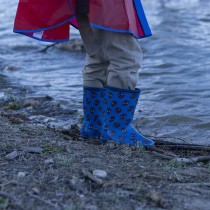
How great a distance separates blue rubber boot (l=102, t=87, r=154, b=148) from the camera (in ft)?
13.0

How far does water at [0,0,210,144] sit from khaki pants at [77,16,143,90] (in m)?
0.95

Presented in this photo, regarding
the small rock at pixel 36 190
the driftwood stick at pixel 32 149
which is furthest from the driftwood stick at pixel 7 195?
the driftwood stick at pixel 32 149

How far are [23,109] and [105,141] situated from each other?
2145mm

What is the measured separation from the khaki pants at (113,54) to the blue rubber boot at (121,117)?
5 centimetres

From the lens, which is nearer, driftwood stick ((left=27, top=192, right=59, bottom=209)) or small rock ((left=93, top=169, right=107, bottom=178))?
driftwood stick ((left=27, top=192, right=59, bottom=209))

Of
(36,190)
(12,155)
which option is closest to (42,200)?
(36,190)

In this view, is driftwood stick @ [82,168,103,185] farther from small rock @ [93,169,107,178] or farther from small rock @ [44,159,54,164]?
small rock @ [44,159,54,164]

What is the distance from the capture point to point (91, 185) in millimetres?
2926

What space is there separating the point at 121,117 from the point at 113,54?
442 mm

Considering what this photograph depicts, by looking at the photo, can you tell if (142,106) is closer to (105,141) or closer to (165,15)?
(105,141)

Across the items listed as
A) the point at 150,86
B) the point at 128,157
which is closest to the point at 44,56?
the point at 150,86

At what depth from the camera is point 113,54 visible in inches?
153

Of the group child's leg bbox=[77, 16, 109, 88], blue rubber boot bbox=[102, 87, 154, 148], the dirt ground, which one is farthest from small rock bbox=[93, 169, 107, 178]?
child's leg bbox=[77, 16, 109, 88]

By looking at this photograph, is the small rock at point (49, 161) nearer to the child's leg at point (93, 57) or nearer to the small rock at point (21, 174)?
the small rock at point (21, 174)
